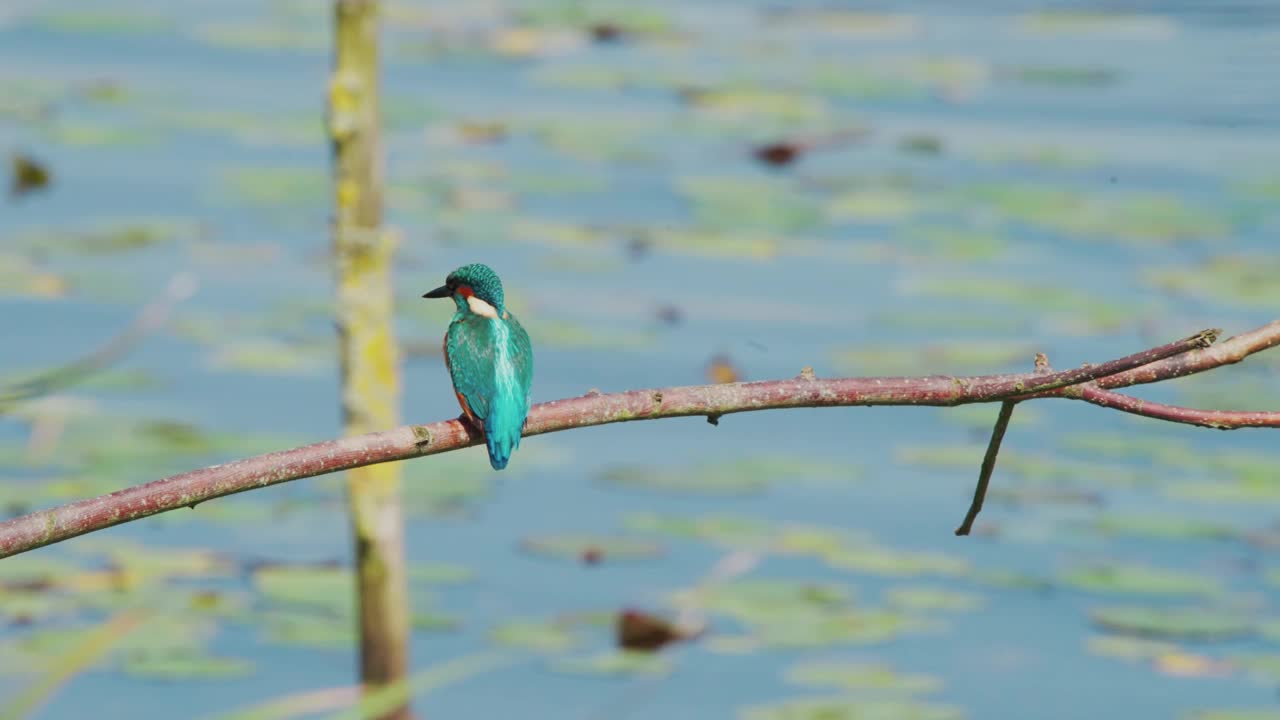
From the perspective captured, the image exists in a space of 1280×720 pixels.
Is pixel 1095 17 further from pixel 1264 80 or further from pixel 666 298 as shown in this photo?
pixel 666 298

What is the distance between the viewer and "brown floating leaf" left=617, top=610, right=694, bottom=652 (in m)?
4.40

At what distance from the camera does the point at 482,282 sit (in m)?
2.53

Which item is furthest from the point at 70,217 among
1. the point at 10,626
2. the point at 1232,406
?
the point at 1232,406

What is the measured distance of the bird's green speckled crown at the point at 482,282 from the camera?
250 centimetres

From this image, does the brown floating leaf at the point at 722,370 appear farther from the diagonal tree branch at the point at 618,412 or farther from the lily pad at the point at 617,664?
the diagonal tree branch at the point at 618,412

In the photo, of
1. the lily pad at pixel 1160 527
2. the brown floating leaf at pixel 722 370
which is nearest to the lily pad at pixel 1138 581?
the lily pad at pixel 1160 527

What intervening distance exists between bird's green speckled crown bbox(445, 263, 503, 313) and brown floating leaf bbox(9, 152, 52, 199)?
554 cm

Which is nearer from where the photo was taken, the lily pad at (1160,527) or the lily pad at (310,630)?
the lily pad at (310,630)

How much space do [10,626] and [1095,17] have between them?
7.60 metres

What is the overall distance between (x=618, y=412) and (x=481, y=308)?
89 centimetres

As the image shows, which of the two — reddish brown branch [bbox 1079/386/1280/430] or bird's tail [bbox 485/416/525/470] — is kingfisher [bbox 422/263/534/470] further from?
reddish brown branch [bbox 1079/386/1280/430]

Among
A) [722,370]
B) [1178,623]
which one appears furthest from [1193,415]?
[722,370]

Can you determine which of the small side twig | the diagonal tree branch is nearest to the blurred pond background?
the diagonal tree branch

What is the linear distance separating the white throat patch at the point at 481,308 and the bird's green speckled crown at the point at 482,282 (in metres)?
0.01
